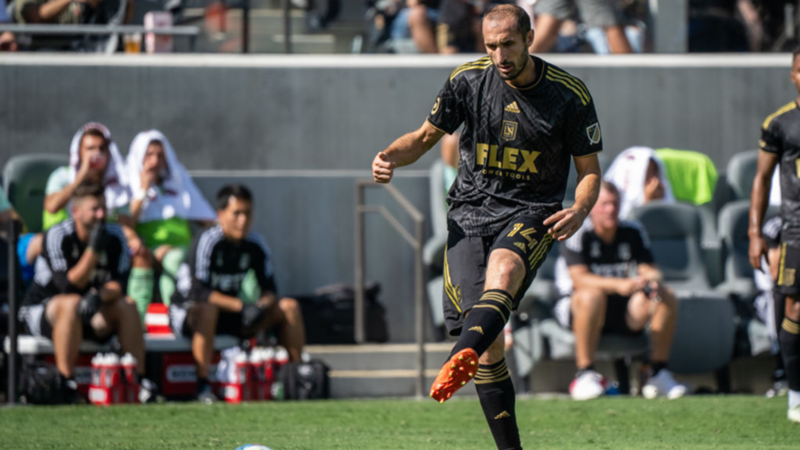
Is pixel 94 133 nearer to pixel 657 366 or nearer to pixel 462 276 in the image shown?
pixel 657 366

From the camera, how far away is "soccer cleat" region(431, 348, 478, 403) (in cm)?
469

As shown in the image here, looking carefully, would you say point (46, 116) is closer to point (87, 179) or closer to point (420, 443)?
point (87, 179)

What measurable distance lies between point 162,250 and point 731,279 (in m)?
4.53

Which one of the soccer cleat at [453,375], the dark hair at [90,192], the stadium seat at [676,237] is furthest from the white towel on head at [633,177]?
the soccer cleat at [453,375]

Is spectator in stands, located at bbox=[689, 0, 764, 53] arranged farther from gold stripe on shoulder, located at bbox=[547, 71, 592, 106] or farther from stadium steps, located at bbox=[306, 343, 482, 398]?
gold stripe on shoulder, located at bbox=[547, 71, 592, 106]

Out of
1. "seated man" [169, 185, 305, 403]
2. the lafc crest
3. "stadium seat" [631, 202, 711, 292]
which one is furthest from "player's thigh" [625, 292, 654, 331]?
the lafc crest

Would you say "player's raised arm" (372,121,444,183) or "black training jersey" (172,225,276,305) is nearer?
"player's raised arm" (372,121,444,183)

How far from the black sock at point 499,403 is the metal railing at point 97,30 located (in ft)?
22.8

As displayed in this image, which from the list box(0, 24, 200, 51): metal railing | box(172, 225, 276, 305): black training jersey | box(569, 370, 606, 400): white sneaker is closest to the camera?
box(569, 370, 606, 400): white sneaker

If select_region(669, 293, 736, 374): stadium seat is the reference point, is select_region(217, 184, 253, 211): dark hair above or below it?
above

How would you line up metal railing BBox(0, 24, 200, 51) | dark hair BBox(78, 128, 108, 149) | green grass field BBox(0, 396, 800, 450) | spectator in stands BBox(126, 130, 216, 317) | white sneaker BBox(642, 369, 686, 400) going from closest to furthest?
green grass field BBox(0, 396, 800, 450) < white sneaker BBox(642, 369, 686, 400) < dark hair BBox(78, 128, 108, 149) < spectator in stands BBox(126, 130, 216, 317) < metal railing BBox(0, 24, 200, 51)

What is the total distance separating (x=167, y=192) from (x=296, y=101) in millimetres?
2022

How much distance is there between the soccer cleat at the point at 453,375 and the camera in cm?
469

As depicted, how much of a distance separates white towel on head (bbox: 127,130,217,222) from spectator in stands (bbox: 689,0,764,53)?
16.7 feet
